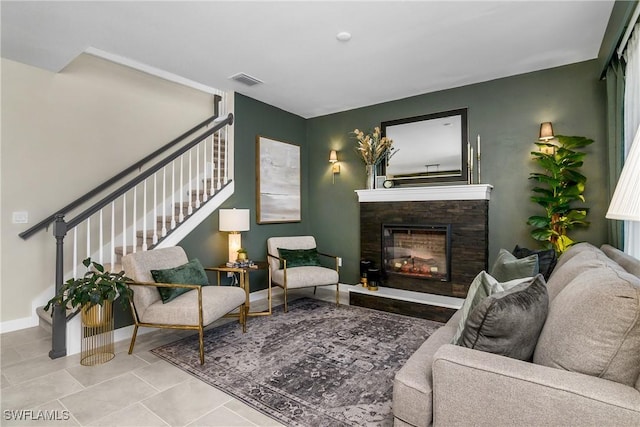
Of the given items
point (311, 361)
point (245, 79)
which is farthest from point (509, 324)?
point (245, 79)

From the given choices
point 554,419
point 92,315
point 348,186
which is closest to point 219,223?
point 92,315

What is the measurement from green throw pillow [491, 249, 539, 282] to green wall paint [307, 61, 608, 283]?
1.66 m

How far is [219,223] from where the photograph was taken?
409cm

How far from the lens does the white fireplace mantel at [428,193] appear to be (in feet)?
12.8

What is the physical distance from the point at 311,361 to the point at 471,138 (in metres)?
3.28

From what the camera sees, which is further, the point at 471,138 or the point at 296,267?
the point at 296,267

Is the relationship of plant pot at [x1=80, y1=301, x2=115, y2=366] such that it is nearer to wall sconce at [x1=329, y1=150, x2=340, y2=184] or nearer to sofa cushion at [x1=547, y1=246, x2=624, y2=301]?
sofa cushion at [x1=547, y1=246, x2=624, y2=301]

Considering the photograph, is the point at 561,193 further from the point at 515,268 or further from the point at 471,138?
the point at 515,268

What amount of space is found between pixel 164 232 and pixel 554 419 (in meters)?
3.60

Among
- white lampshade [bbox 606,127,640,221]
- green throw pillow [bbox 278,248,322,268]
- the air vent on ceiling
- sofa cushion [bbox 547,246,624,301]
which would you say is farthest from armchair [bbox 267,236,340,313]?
white lampshade [bbox 606,127,640,221]

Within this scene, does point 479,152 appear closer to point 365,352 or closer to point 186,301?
point 365,352

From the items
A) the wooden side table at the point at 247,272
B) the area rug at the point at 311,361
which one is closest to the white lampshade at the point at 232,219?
the wooden side table at the point at 247,272

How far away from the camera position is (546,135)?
352 centimetres

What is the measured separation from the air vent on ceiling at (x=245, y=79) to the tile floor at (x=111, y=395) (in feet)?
10.1
